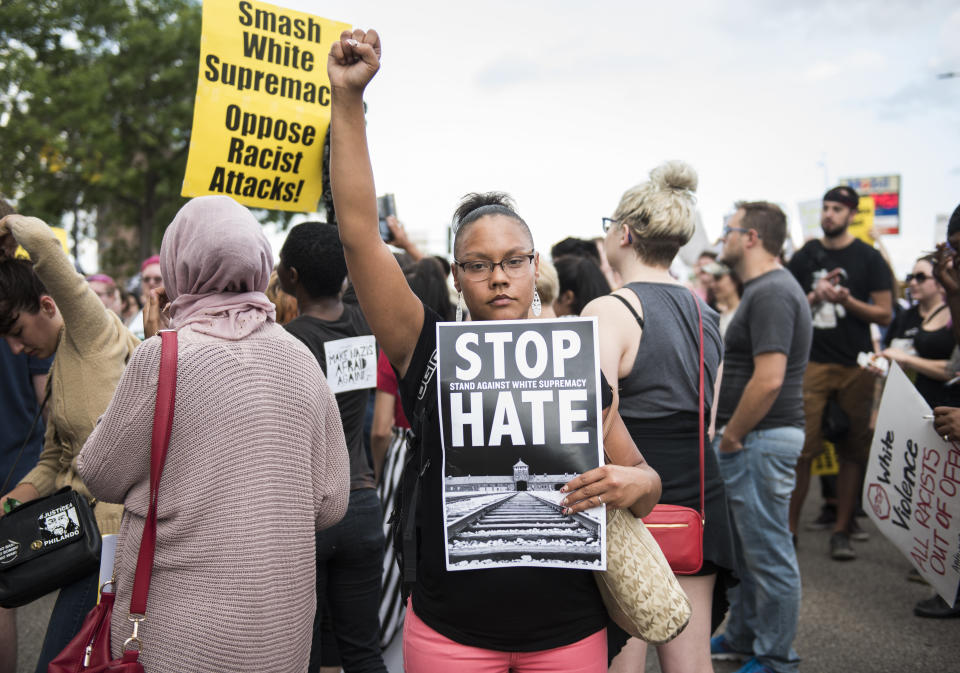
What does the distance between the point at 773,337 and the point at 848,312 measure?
2.73 m

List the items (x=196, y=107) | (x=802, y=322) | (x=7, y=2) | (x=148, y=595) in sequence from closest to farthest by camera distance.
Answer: (x=148, y=595) < (x=196, y=107) < (x=802, y=322) < (x=7, y=2)

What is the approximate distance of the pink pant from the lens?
183cm

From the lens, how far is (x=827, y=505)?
692 cm

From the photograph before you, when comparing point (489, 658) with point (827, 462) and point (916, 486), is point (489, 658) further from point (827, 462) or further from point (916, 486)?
point (827, 462)

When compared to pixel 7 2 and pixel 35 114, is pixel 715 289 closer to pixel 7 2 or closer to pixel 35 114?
pixel 35 114

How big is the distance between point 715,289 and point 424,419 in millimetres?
5523

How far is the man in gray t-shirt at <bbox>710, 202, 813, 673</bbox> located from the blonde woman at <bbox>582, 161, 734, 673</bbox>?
1032mm

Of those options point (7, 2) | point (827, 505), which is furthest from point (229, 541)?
point (7, 2)

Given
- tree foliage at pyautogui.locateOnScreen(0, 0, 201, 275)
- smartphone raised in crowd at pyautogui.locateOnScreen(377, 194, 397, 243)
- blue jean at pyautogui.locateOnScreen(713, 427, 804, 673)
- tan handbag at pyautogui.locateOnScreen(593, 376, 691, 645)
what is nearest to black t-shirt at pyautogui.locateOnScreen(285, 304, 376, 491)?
tan handbag at pyautogui.locateOnScreen(593, 376, 691, 645)

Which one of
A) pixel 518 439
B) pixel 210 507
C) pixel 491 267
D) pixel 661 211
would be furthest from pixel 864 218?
pixel 210 507

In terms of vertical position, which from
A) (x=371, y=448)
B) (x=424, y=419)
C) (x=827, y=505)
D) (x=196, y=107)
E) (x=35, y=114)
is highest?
(x=35, y=114)

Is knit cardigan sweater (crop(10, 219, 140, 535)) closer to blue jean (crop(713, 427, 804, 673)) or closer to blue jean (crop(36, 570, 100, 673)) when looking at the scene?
blue jean (crop(36, 570, 100, 673))

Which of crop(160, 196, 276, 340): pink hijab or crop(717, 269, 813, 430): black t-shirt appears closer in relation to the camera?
crop(160, 196, 276, 340): pink hijab

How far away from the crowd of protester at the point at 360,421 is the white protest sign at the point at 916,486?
0.49 feet
